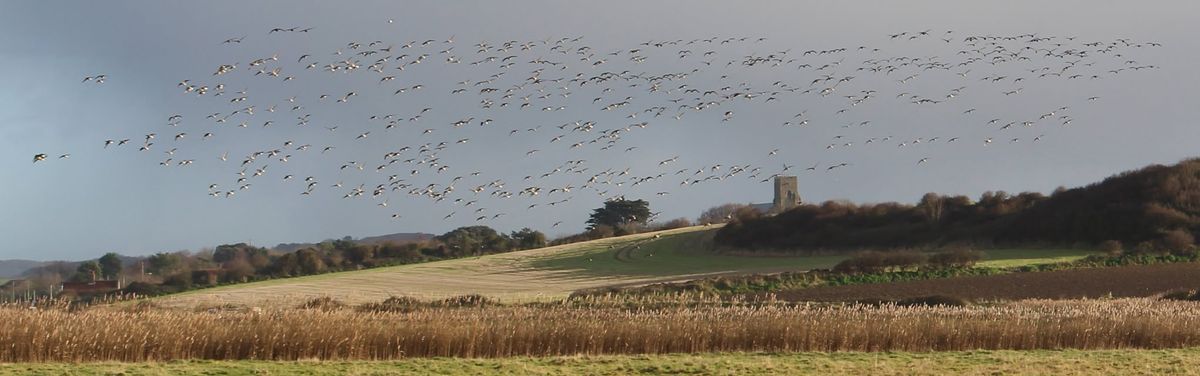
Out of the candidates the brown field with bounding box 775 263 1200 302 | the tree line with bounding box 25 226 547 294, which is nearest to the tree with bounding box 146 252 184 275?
the tree line with bounding box 25 226 547 294

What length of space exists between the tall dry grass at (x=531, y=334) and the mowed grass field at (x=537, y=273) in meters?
24.5

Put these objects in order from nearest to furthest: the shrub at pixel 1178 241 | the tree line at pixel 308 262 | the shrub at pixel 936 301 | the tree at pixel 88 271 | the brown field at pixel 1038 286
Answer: the shrub at pixel 936 301 → the brown field at pixel 1038 286 → the shrub at pixel 1178 241 → the tree line at pixel 308 262 → the tree at pixel 88 271

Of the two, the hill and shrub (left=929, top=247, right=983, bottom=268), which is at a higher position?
the hill

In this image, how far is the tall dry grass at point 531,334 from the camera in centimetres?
2872

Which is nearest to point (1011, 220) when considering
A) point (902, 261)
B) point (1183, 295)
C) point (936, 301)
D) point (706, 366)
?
point (902, 261)

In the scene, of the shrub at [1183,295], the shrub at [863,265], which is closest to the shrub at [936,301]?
the shrub at [1183,295]

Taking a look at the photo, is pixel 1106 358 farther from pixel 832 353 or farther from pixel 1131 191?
pixel 1131 191

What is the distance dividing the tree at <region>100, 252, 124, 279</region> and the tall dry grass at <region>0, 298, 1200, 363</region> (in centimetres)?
11960

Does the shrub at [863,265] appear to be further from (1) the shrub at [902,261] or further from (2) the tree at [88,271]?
(2) the tree at [88,271]

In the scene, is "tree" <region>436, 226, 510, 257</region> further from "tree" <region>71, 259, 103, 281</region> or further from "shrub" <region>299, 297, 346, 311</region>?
"shrub" <region>299, 297, 346, 311</region>

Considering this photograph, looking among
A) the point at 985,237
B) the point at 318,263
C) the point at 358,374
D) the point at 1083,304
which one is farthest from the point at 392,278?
the point at 358,374

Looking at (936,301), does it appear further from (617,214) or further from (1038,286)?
(617,214)

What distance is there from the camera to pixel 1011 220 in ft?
295

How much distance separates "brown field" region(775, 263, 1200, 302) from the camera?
56.6 metres
